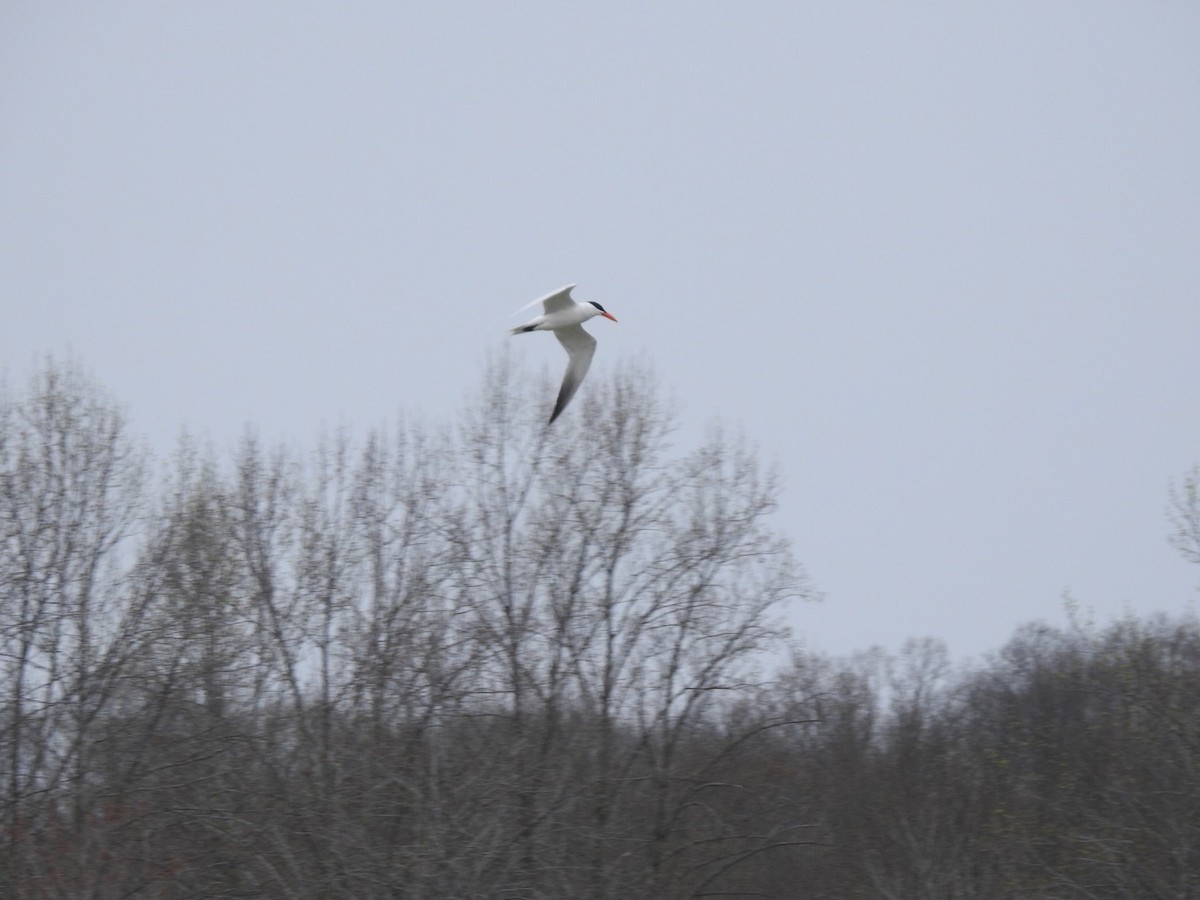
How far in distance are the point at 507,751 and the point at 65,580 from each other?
8.98 m

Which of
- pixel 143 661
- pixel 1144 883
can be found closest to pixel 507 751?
pixel 143 661

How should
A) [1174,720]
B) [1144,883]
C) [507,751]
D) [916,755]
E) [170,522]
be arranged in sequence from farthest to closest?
[916,755]
[170,522]
[1174,720]
[1144,883]
[507,751]

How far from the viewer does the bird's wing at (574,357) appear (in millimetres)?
17500

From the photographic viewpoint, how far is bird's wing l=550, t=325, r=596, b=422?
17500 mm

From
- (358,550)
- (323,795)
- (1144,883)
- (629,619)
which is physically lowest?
(1144,883)

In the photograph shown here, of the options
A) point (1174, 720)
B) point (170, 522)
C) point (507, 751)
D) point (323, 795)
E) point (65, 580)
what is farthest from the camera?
point (170, 522)

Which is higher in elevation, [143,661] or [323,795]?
[143,661]

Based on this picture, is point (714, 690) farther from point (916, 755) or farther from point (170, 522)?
point (916, 755)

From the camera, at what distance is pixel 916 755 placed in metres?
29.8

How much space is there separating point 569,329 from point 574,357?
0.44m

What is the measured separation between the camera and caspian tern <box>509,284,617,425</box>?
16906 millimetres

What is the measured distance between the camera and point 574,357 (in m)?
17.7

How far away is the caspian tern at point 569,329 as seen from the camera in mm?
16906

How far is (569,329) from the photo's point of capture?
17.4 metres
